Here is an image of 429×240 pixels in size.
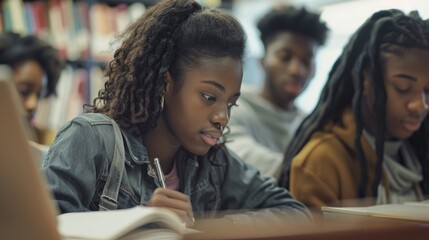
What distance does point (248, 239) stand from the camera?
60 centimetres

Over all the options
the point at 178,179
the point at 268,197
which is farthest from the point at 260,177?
the point at 178,179

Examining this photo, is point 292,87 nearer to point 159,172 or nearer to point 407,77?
point 407,77

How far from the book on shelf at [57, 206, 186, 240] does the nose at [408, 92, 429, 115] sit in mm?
795

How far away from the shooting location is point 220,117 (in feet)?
3.74

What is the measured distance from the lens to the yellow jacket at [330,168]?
1.45 meters

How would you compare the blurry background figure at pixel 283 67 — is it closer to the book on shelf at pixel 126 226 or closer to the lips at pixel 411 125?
the lips at pixel 411 125

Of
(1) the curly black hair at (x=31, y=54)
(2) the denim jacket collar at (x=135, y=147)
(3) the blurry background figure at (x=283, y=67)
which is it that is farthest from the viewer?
(1) the curly black hair at (x=31, y=54)

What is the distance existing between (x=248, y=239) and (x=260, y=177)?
789mm

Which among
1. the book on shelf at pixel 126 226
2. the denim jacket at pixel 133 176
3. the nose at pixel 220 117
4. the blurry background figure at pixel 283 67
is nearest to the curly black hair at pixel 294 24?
the blurry background figure at pixel 283 67

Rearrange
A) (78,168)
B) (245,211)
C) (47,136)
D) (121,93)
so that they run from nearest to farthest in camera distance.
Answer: (78,168) < (121,93) < (245,211) < (47,136)

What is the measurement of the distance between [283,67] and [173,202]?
59.6 inches

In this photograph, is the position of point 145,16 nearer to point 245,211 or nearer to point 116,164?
point 116,164

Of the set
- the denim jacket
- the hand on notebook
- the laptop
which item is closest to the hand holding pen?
the hand on notebook

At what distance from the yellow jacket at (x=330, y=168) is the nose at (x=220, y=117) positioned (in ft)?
1.24
